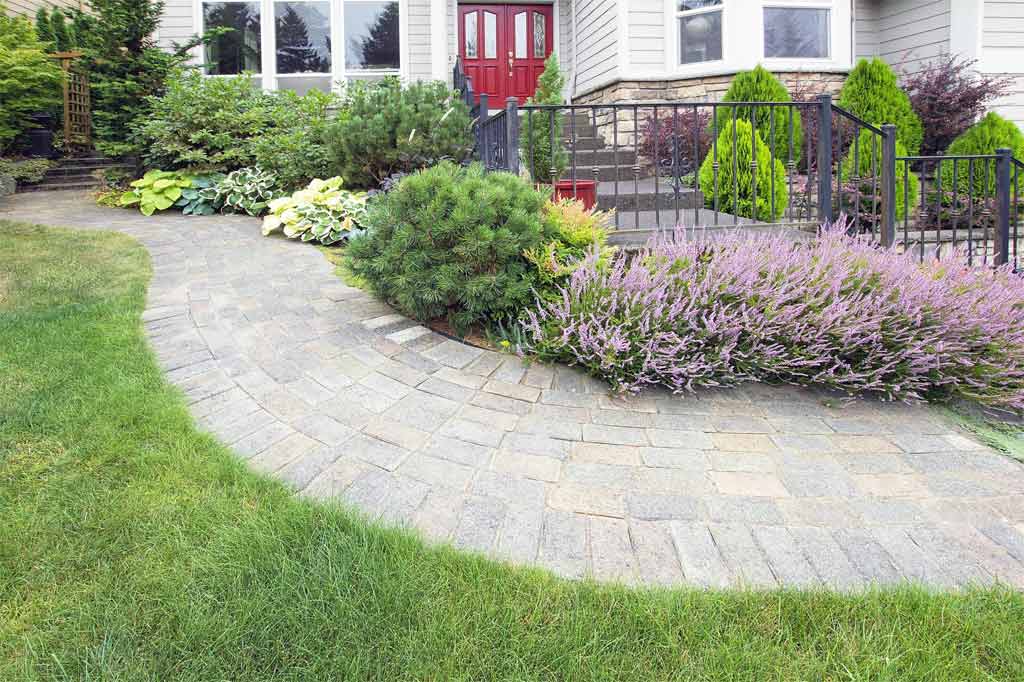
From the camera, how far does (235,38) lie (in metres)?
9.95

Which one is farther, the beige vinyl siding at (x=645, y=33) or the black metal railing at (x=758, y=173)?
the beige vinyl siding at (x=645, y=33)

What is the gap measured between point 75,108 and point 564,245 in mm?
9422

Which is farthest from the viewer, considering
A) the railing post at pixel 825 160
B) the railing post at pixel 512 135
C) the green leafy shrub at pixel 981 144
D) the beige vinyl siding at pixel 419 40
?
the beige vinyl siding at pixel 419 40

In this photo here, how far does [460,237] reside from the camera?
11.0 feet

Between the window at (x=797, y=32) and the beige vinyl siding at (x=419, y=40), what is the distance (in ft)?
16.1

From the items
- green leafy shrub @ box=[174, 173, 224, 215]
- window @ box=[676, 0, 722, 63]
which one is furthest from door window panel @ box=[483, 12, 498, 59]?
green leafy shrub @ box=[174, 173, 224, 215]

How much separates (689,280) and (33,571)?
2.76 m

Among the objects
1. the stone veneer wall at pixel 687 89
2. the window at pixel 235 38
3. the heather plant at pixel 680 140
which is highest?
the window at pixel 235 38

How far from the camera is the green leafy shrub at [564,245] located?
11.2ft

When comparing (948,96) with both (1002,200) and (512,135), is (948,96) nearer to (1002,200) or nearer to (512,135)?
(1002,200)

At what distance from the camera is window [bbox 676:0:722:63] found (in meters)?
8.53

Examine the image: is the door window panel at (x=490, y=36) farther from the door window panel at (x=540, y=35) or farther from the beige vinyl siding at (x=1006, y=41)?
the beige vinyl siding at (x=1006, y=41)

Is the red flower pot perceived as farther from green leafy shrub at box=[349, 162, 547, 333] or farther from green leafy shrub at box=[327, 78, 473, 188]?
green leafy shrub at box=[327, 78, 473, 188]

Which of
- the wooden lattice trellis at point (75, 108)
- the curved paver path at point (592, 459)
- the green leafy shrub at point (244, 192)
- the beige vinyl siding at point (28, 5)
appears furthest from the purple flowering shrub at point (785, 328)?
the beige vinyl siding at point (28, 5)
